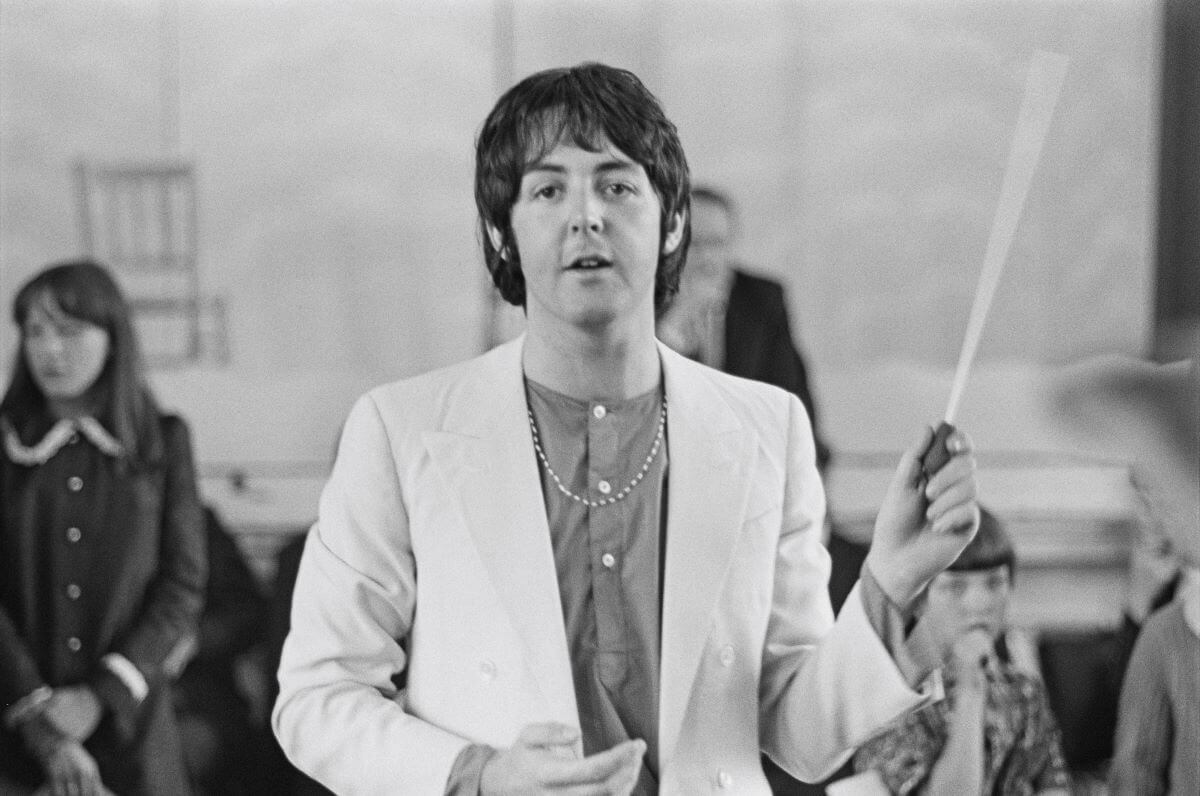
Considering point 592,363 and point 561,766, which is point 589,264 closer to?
point 592,363

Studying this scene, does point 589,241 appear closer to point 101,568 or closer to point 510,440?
point 510,440

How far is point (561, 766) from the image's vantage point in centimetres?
92

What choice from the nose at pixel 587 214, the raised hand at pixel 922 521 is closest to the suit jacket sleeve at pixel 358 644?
the nose at pixel 587 214

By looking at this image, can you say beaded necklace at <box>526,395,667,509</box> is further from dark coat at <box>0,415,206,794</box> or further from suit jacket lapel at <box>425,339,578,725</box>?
dark coat at <box>0,415,206,794</box>

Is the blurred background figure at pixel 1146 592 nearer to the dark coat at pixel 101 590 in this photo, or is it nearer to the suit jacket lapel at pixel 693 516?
the suit jacket lapel at pixel 693 516

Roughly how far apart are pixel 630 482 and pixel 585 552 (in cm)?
6

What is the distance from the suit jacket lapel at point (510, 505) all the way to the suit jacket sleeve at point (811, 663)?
0.17 m

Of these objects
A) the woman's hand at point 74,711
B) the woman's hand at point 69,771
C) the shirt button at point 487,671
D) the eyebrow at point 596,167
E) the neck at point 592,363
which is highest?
the eyebrow at point 596,167

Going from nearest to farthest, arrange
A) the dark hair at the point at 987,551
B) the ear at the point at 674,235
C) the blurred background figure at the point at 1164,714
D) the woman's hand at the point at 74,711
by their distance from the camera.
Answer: the ear at the point at 674,235
the blurred background figure at the point at 1164,714
the dark hair at the point at 987,551
the woman's hand at the point at 74,711

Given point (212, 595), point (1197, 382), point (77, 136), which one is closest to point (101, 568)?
point (212, 595)

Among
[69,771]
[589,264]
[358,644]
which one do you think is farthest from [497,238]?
[69,771]

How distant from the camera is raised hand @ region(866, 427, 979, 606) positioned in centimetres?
99

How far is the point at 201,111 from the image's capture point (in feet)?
8.46

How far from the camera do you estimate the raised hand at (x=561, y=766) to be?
92 centimetres
